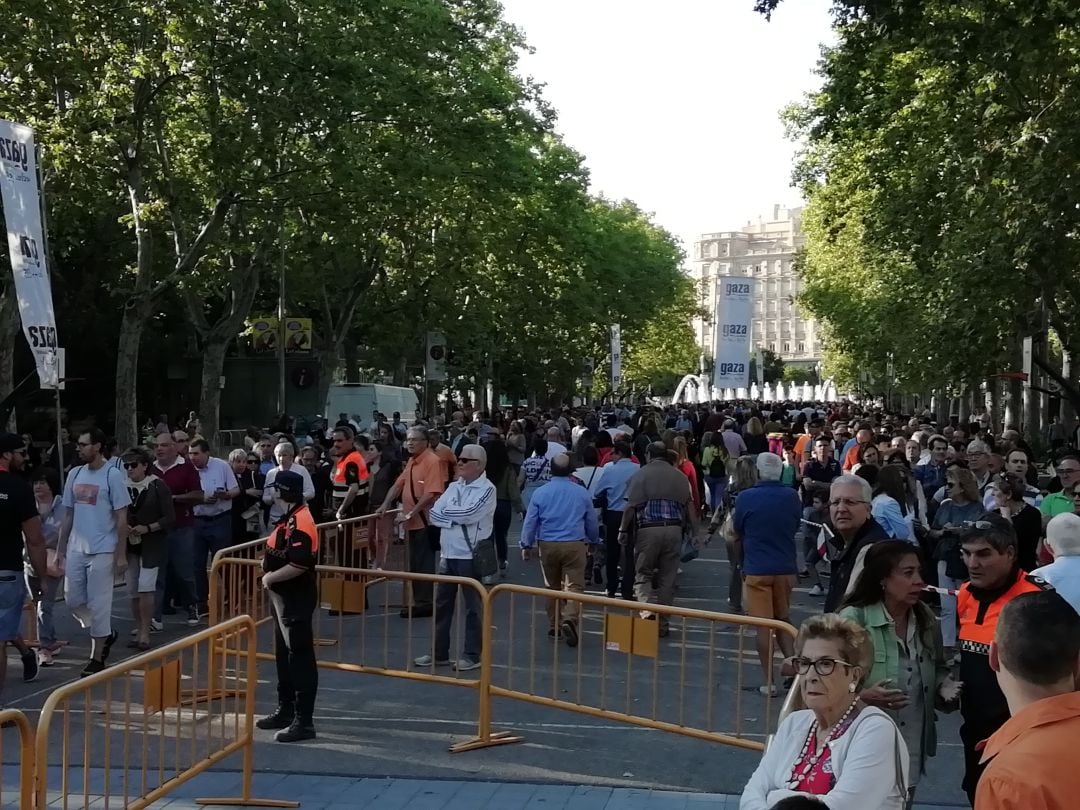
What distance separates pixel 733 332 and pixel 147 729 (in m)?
22.7

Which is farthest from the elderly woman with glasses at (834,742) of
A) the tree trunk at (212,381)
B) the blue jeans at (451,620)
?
the tree trunk at (212,381)

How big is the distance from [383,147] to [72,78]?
21.6 feet

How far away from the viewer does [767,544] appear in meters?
9.82

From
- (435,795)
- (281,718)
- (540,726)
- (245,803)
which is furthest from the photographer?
(540,726)

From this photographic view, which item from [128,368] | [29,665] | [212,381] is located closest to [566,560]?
[29,665]

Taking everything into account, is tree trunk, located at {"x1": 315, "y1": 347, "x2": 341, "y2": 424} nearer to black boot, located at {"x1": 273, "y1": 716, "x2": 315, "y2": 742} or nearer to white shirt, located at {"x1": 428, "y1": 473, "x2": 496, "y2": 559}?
white shirt, located at {"x1": 428, "y1": 473, "x2": 496, "y2": 559}

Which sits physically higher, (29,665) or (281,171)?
(281,171)

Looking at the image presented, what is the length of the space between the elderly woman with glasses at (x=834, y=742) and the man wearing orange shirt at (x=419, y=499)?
8.68 metres

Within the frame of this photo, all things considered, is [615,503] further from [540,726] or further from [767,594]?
[540,726]

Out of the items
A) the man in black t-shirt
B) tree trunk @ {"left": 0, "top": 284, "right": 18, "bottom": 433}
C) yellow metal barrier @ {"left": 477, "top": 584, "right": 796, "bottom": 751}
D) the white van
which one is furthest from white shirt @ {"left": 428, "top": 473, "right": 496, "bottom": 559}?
the white van

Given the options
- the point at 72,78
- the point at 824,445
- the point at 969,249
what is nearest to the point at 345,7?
the point at 72,78

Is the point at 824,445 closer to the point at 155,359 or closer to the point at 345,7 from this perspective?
the point at 345,7

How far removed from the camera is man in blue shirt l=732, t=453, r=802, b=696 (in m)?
9.82

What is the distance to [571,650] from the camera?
36.7 feet
